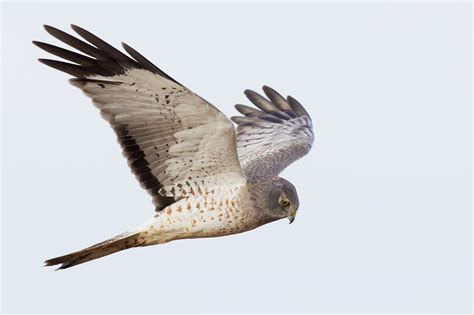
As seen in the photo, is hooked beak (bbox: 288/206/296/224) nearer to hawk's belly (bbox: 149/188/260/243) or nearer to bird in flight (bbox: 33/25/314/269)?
bird in flight (bbox: 33/25/314/269)

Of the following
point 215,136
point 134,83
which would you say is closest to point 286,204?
point 215,136

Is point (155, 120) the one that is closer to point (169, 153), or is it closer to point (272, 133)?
point (169, 153)

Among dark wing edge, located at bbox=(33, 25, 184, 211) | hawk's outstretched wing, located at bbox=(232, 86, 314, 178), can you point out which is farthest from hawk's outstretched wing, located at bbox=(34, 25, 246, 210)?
hawk's outstretched wing, located at bbox=(232, 86, 314, 178)

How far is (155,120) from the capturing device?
38.9 ft

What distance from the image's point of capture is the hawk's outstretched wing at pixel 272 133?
14617 mm

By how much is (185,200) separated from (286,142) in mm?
3326

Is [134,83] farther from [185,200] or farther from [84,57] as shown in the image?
[185,200]

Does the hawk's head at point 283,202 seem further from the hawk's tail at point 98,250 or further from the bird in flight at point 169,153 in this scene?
the hawk's tail at point 98,250

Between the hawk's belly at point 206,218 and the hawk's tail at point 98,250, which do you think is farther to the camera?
the hawk's belly at point 206,218

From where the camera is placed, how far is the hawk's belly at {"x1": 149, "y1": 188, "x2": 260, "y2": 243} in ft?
40.1

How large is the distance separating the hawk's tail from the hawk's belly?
0.82 ft

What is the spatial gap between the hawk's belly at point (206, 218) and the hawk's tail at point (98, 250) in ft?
0.82

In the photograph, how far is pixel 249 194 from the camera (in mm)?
12320

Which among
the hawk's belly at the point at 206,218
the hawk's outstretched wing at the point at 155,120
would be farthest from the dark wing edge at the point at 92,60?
the hawk's belly at the point at 206,218
